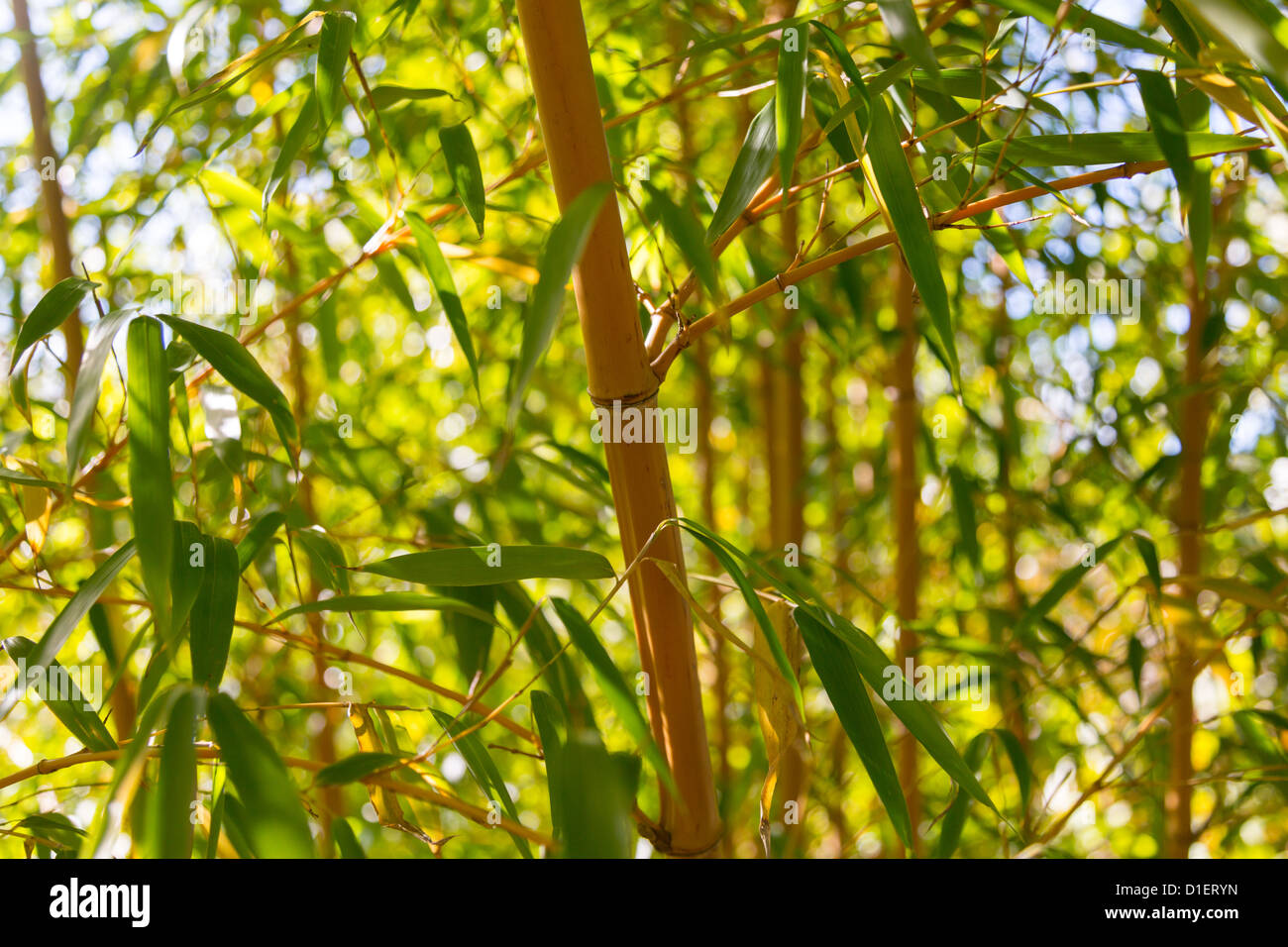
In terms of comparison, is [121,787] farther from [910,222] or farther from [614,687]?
[910,222]

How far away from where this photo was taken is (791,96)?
1.66 ft

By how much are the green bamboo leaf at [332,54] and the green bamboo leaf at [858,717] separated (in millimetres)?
423

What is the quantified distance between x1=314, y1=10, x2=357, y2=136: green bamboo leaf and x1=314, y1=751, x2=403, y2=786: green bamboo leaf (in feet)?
1.24

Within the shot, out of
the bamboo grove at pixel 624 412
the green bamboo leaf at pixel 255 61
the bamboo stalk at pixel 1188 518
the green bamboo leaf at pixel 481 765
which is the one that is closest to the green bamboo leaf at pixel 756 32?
the bamboo grove at pixel 624 412

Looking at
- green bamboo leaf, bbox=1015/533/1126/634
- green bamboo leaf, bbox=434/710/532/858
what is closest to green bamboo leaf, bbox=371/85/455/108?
green bamboo leaf, bbox=434/710/532/858

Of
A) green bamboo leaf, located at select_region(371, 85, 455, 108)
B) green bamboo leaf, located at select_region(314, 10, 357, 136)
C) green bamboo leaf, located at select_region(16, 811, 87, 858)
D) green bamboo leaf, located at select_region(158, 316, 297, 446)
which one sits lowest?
green bamboo leaf, located at select_region(16, 811, 87, 858)

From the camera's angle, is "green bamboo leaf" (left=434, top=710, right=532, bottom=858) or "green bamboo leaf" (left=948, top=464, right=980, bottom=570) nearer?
"green bamboo leaf" (left=434, top=710, right=532, bottom=858)

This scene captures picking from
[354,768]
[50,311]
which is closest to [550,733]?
[354,768]

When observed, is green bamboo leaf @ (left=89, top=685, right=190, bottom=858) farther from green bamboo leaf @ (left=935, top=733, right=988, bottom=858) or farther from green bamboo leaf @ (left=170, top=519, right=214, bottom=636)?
green bamboo leaf @ (left=935, top=733, right=988, bottom=858)

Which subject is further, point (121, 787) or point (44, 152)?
point (44, 152)

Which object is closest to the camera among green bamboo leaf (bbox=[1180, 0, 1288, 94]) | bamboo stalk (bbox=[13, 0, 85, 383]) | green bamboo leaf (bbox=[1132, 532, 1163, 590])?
green bamboo leaf (bbox=[1180, 0, 1288, 94])

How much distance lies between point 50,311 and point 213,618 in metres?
0.20

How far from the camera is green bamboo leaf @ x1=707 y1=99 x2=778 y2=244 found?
1.68 feet
